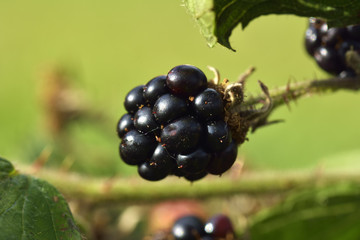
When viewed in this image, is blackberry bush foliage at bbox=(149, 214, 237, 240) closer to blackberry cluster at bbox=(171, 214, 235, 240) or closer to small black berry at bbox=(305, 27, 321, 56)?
blackberry cluster at bbox=(171, 214, 235, 240)

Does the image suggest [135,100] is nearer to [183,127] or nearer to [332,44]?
[183,127]

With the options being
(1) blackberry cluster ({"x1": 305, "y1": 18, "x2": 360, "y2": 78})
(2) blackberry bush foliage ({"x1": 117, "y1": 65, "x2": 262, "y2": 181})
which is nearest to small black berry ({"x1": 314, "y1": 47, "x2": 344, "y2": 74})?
(1) blackberry cluster ({"x1": 305, "y1": 18, "x2": 360, "y2": 78})

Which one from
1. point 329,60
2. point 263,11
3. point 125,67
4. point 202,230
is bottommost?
point 125,67

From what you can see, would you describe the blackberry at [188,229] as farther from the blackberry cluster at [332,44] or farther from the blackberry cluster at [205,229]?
the blackberry cluster at [332,44]

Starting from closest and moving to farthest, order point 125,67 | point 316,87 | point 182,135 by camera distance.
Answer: point 182,135 < point 316,87 < point 125,67

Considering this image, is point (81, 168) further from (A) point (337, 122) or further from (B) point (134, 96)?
(A) point (337, 122)

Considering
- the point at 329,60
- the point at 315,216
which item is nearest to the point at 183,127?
the point at 329,60

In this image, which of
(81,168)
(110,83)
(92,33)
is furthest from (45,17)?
(81,168)
